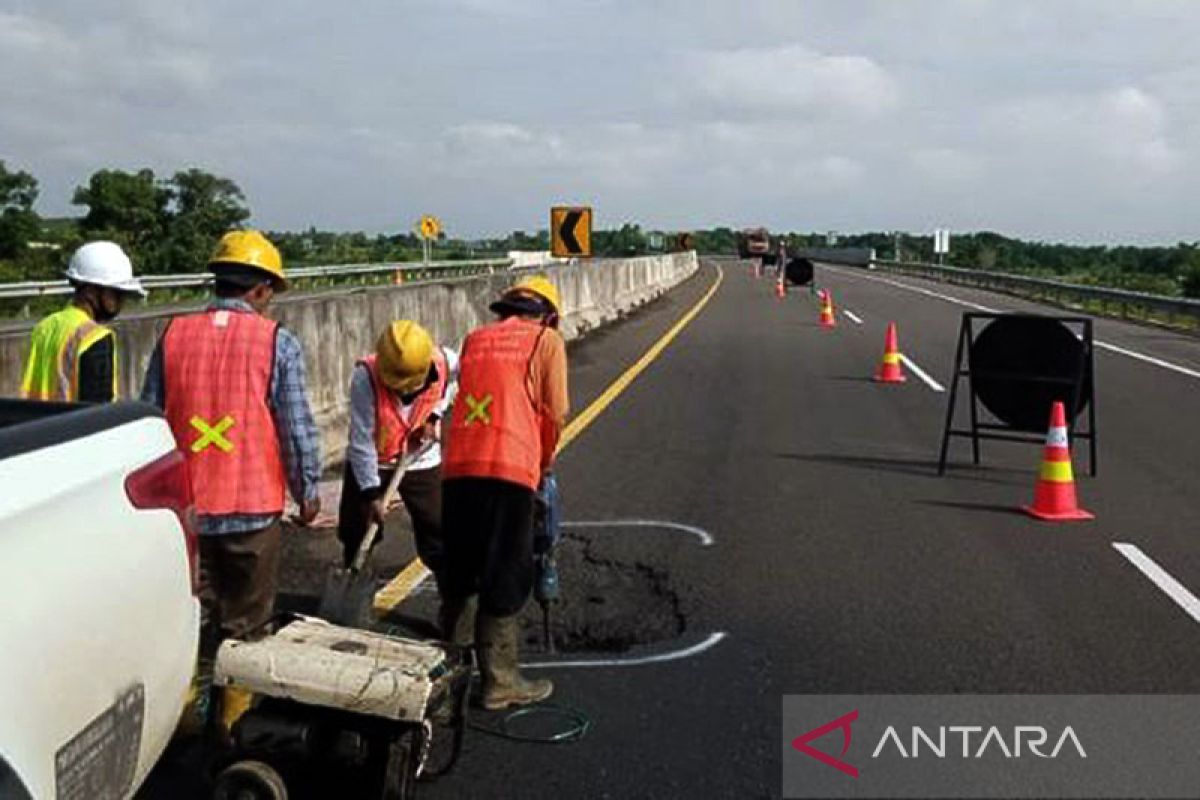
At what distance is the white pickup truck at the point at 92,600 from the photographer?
234cm

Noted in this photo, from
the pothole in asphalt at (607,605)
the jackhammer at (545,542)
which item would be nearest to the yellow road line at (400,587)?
the pothole in asphalt at (607,605)

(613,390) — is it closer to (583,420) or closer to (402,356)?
(583,420)

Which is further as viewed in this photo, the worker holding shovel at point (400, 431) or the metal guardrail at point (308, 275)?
the metal guardrail at point (308, 275)

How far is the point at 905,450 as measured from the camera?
11.4m

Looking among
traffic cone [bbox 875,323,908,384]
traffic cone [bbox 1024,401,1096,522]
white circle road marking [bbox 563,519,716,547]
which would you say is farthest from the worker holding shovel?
traffic cone [bbox 875,323,908,384]

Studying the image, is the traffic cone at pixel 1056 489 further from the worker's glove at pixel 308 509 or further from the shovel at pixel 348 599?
the worker's glove at pixel 308 509

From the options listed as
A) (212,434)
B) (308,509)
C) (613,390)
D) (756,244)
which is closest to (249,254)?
(212,434)

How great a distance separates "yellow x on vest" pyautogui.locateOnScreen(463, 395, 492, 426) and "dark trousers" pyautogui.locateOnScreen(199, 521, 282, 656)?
0.96 metres

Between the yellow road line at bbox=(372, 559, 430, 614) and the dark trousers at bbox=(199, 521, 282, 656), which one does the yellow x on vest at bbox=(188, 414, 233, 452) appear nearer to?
the dark trousers at bbox=(199, 521, 282, 656)

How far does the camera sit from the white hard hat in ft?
16.9

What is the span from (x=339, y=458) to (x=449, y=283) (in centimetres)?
511

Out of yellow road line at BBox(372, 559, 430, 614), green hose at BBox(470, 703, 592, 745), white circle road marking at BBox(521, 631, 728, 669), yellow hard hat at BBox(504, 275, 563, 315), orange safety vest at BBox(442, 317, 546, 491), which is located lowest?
green hose at BBox(470, 703, 592, 745)

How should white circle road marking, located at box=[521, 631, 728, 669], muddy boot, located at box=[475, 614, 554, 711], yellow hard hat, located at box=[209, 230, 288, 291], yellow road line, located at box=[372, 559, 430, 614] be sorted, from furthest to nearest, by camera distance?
yellow road line, located at box=[372, 559, 430, 614] → white circle road marking, located at box=[521, 631, 728, 669] → muddy boot, located at box=[475, 614, 554, 711] → yellow hard hat, located at box=[209, 230, 288, 291]

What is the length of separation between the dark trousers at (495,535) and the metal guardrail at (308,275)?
A: 13.8 ft
